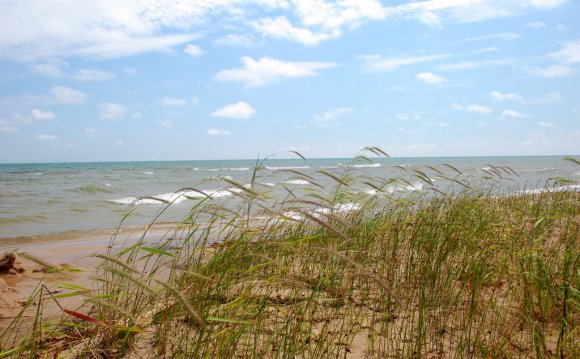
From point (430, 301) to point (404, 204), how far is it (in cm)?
257

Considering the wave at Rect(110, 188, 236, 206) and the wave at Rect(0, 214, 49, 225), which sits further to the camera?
the wave at Rect(0, 214, 49, 225)

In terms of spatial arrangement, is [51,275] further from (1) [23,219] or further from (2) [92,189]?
(2) [92,189]

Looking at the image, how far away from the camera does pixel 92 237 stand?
8.91 m

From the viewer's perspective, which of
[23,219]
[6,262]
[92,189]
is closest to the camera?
[6,262]

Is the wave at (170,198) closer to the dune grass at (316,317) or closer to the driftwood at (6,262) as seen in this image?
the dune grass at (316,317)

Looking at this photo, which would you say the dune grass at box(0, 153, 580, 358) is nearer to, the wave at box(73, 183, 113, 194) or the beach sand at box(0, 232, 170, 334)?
the beach sand at box(0, 232, 170, 334)

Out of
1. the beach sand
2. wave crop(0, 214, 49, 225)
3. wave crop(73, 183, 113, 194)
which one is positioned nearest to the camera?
the beach sand

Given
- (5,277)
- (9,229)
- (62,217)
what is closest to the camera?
(5,277)

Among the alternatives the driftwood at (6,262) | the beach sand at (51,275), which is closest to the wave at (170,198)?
the beach sand at (51,275)

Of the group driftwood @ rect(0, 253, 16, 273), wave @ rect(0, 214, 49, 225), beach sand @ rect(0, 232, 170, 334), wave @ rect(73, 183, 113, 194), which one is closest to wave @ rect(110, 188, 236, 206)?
beach sand @ rect(0, 232, 170, 334)

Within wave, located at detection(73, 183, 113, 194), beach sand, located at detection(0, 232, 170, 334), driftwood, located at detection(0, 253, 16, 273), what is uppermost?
wave, located at detection(73, 183, 113, 194)

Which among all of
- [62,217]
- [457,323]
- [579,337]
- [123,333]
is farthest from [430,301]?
[62,217]

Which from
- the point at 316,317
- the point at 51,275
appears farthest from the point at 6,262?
the point at 316,317

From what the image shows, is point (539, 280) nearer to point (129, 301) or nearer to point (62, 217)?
point (129, 301)
